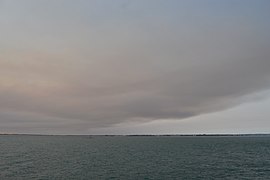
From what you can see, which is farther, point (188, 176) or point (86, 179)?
point (188, 176)

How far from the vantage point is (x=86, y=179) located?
5350 centimetres

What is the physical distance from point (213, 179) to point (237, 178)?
5442 mm

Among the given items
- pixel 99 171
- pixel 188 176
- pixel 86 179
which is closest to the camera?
pixel 86 179

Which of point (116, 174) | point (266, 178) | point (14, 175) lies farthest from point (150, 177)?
point (14, 175)

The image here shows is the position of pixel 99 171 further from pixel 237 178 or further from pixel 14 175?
pixel 237 178

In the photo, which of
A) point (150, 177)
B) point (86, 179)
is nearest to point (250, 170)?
point (150, 177)

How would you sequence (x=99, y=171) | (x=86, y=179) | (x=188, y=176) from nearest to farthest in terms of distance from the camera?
(x=86, y=179) → (x=188, y=176) → (x=99, y=171)

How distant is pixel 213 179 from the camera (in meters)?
53.8

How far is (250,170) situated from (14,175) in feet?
166

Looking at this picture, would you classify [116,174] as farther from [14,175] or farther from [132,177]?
[14,175]

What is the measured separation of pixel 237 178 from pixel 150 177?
16638 mm

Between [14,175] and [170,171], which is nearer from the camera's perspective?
[14,175]

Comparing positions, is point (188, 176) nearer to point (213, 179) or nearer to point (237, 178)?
point (213, 179)

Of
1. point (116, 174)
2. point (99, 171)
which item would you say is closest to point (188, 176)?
point (116, 174)
